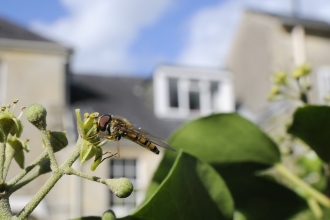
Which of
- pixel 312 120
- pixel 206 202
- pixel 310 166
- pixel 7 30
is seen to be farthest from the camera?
pixel 7 30

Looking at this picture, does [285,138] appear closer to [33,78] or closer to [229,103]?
[33,78]

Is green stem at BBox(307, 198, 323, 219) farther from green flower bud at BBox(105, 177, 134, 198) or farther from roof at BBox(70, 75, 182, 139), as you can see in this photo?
roof at BBox(70, 75, 182, 139)

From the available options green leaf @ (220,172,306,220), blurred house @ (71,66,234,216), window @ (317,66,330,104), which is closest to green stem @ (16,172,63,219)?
green leaf @ (220,172,306,220)

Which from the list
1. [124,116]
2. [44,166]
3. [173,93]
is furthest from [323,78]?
[44,166]

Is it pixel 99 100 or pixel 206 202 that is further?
pixel 99 100

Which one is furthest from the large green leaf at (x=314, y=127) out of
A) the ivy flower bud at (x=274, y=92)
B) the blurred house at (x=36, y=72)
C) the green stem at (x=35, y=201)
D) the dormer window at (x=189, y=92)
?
the dormer window at (x=189, y=92)

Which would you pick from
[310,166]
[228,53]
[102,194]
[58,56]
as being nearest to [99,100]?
[58,56]

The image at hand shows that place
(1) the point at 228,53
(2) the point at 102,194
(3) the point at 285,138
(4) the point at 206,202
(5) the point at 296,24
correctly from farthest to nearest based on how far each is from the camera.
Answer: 1. (1) the point at 228,53
2. (5) the point at 296,24
3. (2) the point at 102,194
4. (3) the point at 285,138
5. (4) the point at 206,202
